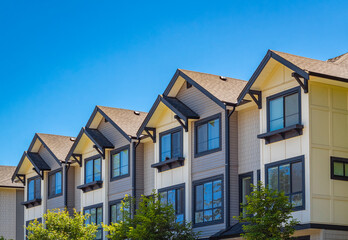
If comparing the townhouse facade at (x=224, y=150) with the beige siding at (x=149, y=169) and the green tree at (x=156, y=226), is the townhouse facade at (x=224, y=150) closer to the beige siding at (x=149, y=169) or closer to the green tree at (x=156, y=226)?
the beige siding at (x=149, y=169)

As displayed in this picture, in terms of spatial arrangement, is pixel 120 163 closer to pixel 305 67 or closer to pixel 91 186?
pixel 91 186

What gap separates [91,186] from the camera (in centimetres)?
4316

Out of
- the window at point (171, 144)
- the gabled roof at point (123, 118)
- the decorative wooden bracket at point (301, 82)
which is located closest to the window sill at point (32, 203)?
the gabled roof at point (123, 118)

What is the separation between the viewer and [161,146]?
125 feet

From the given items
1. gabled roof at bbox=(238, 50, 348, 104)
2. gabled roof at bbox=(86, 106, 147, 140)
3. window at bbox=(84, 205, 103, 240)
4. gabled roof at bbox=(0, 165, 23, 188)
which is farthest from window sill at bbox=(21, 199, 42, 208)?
gabled roof at bbox=(238, 50, 348, 104)

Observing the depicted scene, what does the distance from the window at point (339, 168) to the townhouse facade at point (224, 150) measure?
4 centimetres

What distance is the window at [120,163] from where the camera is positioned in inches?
1608

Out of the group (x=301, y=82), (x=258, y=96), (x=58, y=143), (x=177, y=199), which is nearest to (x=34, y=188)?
(x=58, y=143)

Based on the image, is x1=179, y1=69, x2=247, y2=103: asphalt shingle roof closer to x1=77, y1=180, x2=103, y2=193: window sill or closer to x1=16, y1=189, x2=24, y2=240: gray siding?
x1=77, y1=180, x2=103, y2=193: window sill

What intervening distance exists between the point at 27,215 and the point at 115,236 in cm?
1775

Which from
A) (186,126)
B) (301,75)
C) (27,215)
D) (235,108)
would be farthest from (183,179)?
(27,215)

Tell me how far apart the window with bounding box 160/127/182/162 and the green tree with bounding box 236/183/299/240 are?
9.54 metres

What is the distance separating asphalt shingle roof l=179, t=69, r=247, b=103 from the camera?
3431cm

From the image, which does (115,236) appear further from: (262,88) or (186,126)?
(262,88)
